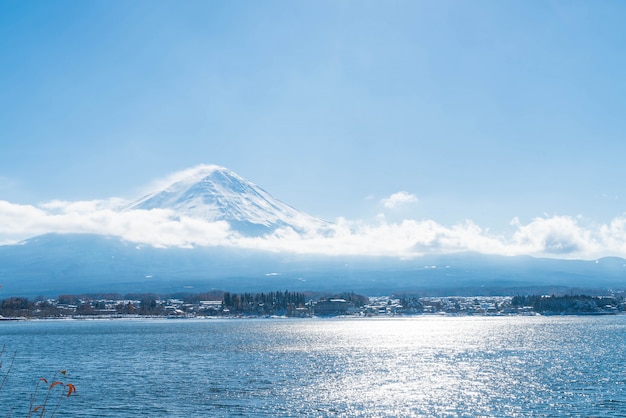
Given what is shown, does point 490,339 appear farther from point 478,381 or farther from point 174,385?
point 174,385

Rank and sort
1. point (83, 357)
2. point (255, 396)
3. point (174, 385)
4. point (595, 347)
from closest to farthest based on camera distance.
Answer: point (255, 396) < point (174, 385) < point (83, 357) < point (595, 347)

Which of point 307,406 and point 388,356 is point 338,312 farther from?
point 307,406

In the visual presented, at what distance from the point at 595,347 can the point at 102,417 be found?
52620mm

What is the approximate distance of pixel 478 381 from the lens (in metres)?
40.1

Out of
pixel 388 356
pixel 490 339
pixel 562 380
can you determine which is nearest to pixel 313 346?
pixel 388 356

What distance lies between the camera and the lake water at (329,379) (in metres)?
31.7

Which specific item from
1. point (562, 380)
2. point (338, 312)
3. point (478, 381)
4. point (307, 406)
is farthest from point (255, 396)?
point (338, 312)

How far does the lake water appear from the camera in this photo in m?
31.7

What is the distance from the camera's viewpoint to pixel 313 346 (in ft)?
232

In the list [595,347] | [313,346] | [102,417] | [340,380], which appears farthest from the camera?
[313,346]

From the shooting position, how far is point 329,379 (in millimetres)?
42469

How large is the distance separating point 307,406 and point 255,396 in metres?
4.11

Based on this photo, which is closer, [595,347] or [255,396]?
[255,396]

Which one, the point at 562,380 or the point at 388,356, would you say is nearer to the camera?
the point at 562,380
